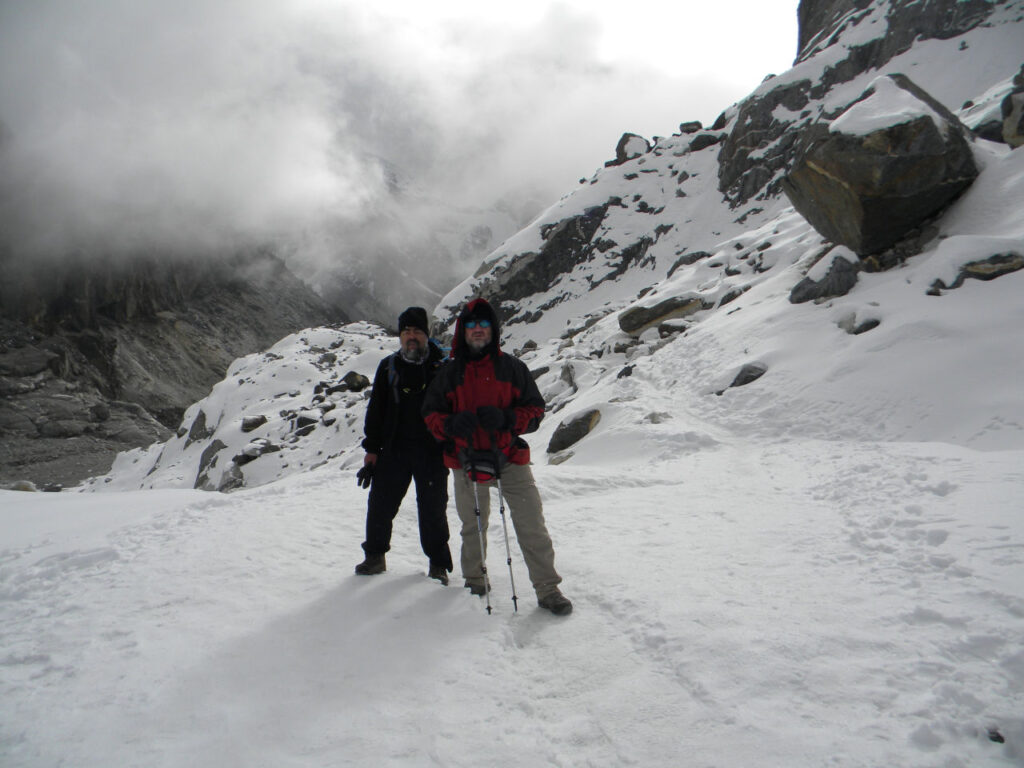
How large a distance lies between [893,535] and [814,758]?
267cm

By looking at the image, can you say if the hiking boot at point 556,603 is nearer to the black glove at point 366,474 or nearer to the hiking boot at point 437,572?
the hiking boot at point 437,572

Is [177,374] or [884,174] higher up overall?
[177,374]

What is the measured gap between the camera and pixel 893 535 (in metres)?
3.95

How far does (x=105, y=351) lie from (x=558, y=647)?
3297 inches

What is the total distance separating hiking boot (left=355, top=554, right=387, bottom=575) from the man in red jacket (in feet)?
2.47

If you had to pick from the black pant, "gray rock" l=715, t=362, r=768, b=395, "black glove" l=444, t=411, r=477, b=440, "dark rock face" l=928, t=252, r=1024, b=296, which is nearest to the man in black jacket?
the black pant

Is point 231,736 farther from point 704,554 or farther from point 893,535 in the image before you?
point 893,535

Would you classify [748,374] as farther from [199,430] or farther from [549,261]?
[549,261]

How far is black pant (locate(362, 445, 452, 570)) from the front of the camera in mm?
4094

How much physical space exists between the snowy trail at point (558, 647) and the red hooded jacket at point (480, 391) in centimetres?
110

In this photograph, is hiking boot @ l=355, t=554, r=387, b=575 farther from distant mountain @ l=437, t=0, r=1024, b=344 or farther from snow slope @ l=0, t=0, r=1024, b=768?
distant mountain @ l=437, t=0, r=1024, b=344

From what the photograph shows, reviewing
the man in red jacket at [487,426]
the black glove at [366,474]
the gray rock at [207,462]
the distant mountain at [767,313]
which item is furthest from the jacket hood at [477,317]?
the gray rock at [207,462]

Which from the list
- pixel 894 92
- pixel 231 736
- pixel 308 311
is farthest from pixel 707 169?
pixel 308 311

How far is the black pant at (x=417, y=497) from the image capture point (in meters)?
4.09
